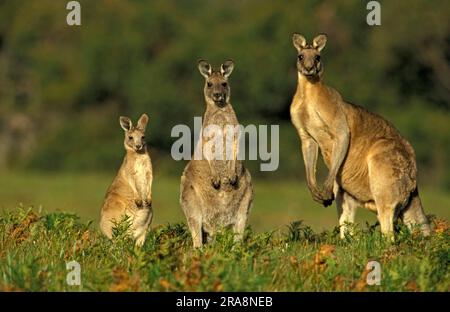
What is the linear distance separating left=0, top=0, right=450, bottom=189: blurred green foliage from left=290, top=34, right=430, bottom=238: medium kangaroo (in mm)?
24582

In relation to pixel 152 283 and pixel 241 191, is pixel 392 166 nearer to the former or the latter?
pixel 241 191

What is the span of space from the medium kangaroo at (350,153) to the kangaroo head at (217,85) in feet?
2.06

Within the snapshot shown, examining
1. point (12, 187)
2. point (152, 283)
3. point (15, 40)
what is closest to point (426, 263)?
point (152, 283)

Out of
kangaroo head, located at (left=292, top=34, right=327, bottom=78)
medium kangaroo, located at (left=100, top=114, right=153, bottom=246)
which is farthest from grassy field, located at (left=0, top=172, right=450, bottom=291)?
kangaroo head, located at (left=292, top=34, right=327, bottom=78)

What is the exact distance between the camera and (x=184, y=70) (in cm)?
3828

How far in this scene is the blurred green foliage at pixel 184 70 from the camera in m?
34.7

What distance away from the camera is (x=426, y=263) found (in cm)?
644

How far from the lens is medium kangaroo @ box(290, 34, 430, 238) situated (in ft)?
27.6

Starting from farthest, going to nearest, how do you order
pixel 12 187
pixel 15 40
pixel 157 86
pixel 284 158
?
pixel 15 40 < pixel 157 86 < pixel 284 158 < pixel 12 187

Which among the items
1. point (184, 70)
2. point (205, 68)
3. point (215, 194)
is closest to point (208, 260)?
point (215, 194)

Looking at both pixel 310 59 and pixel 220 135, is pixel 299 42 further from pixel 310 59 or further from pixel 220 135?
pixel 220 135

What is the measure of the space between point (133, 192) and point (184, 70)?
98.1 feet

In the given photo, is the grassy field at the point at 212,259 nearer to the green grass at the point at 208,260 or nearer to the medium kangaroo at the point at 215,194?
the green grass at the point at 208,260

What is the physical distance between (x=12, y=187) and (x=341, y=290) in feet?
73.0
